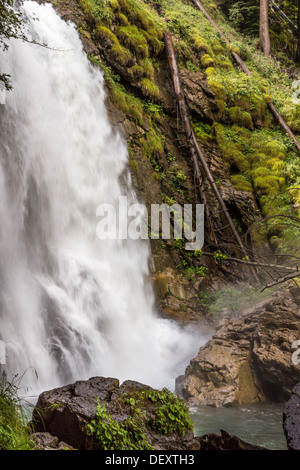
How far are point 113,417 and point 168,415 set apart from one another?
2.14 feet

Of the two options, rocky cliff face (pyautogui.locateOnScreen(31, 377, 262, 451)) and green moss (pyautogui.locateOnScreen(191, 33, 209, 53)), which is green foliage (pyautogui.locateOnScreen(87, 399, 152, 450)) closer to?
rocky cliff face (pyautogui.locateOnScreen(31, 377, 262, 451))

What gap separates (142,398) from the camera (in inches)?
168

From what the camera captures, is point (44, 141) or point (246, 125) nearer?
point (44, 141)

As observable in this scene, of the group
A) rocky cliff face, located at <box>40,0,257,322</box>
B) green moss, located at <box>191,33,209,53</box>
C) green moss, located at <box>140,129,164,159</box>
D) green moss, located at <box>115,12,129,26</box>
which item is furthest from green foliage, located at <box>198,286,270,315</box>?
green moss, located at <box>191,33,209,53</box>

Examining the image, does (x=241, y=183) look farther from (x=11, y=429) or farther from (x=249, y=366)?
(x=11, y=429)

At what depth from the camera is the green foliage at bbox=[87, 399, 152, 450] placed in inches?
140

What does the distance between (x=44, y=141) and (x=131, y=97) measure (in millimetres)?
4102

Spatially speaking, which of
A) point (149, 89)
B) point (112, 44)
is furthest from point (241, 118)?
point (112, 44)

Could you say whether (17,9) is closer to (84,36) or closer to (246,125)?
(84,36)

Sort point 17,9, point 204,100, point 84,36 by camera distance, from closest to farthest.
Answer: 1. point 17,9
2. point 84,36
3. point 204,100

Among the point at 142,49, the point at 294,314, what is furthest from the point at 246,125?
the point at 294,314

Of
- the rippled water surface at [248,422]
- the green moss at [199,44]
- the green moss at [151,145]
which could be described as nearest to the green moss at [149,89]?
the green moss at [151,145]

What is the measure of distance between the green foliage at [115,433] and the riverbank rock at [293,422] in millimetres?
1341

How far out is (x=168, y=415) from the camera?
409 cm
